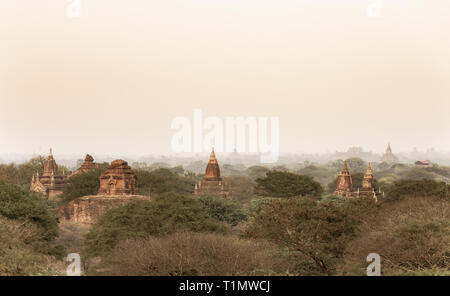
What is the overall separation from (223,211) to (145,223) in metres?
13.2

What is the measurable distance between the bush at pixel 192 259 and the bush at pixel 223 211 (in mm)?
17339

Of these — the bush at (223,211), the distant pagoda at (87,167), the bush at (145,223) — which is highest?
the distant pagoda at (87,167)

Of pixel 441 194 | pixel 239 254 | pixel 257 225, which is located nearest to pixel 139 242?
pixel 239 254

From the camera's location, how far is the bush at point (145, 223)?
29.4 metres

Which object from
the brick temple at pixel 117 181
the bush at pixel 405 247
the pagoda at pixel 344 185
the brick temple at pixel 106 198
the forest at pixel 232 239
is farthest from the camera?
the pagoda at pixel 344 185

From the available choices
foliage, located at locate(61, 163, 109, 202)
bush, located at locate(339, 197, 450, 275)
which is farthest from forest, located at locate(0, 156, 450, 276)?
foliage, located at locate(61, 163, 109, 202)

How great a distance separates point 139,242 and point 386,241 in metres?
10.0

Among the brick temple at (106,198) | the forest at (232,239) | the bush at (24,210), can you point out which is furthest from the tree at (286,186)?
the bush at (24,210)

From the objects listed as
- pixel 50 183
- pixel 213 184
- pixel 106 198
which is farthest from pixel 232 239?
pixel 50 183

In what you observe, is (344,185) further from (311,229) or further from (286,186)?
(311,229)

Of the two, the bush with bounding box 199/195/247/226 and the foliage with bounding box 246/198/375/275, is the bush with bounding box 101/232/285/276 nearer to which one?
the foliage with bounding box 246/198/375/275

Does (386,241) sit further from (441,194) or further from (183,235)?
(441,194)

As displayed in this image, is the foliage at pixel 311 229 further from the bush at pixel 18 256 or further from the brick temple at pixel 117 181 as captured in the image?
the brick temple at pixel 117 181

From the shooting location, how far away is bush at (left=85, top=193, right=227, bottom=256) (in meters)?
29.4
